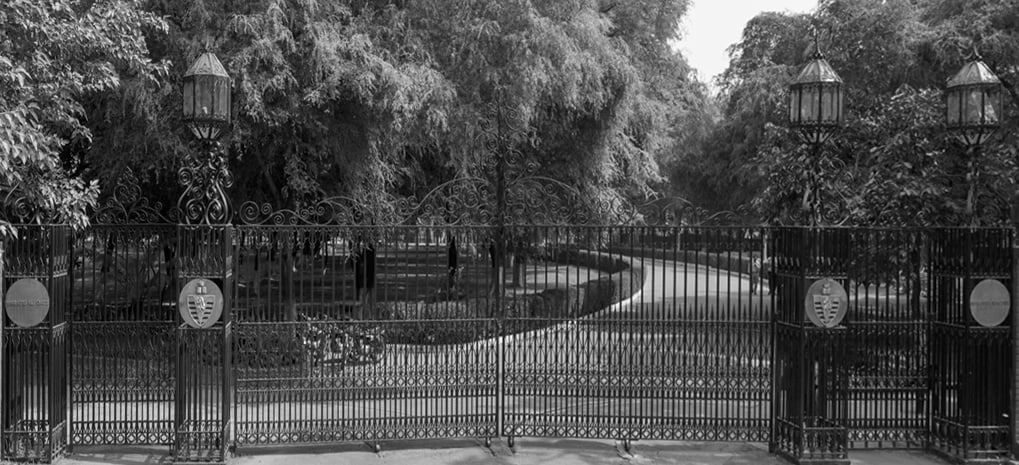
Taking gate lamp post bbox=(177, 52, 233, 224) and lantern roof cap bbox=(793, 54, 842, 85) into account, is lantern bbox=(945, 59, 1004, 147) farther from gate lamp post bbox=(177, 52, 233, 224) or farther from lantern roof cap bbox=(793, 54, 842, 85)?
gate lamp post bbox=(177, 52, 233, 224)

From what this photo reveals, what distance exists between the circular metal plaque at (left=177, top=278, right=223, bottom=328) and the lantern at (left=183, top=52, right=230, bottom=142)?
1.41m

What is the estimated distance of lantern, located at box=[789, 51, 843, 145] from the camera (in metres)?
8.11

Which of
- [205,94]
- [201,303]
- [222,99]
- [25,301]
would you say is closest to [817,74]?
[222,99]

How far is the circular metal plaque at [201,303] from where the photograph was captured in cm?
810

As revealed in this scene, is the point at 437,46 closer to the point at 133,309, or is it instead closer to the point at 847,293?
the point at 133,309

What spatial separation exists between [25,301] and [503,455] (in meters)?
4.62

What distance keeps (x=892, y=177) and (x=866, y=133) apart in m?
1.39

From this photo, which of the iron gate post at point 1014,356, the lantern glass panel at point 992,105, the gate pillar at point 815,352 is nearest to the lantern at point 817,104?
the gate pillar at point 815,352

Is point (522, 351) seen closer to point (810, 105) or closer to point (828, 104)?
point (810, 105)

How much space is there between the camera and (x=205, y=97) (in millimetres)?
7945

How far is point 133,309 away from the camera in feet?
29.9

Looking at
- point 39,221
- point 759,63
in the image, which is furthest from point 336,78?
point 759,63

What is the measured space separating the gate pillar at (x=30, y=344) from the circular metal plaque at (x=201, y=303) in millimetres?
1177

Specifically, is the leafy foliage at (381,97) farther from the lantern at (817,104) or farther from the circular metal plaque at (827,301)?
the circular metal plaque at (827,301)
